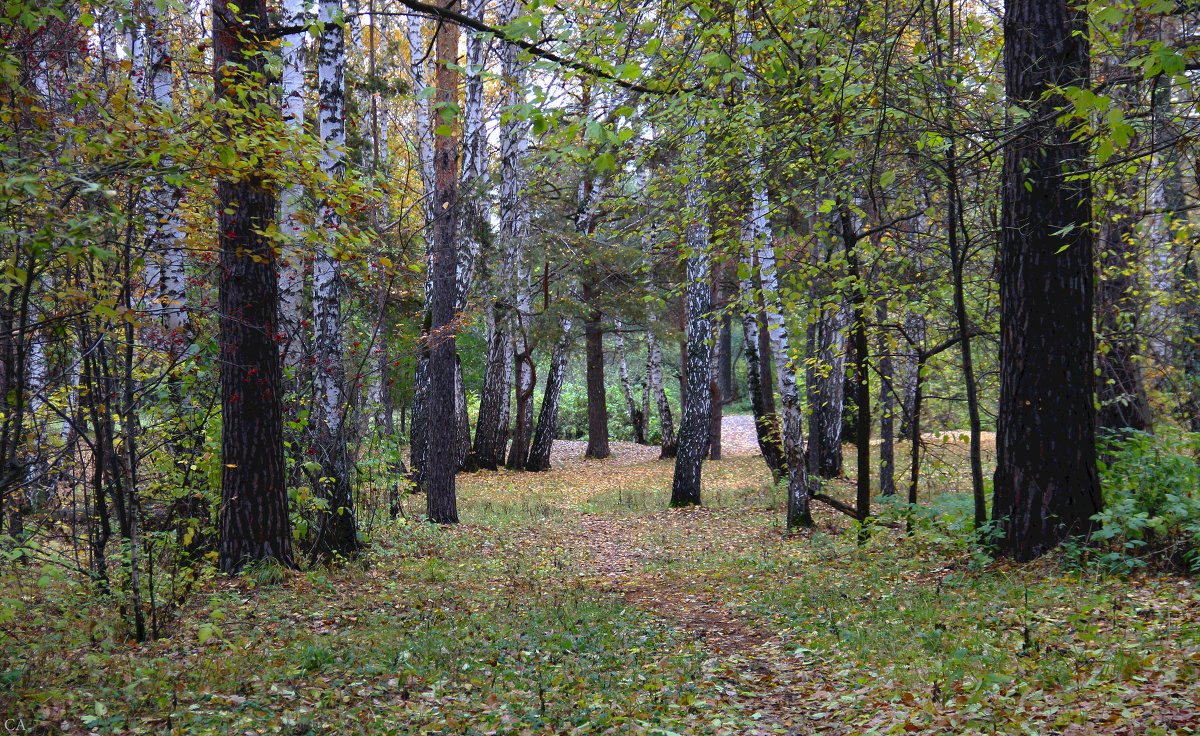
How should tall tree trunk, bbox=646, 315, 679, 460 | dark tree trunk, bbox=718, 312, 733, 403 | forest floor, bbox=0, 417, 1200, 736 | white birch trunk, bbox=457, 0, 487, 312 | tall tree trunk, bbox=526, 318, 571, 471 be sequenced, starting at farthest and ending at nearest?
1. dark tree trunk, bbox=718, 312, 733, 403
2. tall tree trunk, bbox=646, 315, 679, 460
3. tall tree trunk, bbox=526, 318, 571, 471
4. white birch trunk, bbox=457, 0, 487, 312
5. forest floor, bbox=0, 417, 1200, 736

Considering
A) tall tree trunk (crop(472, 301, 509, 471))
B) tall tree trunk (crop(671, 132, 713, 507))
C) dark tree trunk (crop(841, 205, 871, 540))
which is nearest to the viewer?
dark tree trunk (crop(841, 205, 871, 540))

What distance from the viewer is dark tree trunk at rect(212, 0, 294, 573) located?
21.3 feet

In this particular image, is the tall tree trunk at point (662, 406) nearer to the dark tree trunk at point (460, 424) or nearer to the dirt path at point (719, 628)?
the dark tree trunk at point (460, 424)

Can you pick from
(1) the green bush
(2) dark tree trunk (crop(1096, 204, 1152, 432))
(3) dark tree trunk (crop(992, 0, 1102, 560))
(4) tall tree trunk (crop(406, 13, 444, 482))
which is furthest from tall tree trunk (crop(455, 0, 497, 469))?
(1) the green bush

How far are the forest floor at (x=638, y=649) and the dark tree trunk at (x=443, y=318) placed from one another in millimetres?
2661

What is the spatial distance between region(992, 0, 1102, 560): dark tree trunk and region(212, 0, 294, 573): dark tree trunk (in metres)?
6.62

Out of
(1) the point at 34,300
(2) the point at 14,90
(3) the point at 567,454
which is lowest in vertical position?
(3) the point at 567,454

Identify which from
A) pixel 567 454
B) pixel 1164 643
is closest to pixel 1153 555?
pixel 1164 643

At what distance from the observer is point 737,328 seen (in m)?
39.1

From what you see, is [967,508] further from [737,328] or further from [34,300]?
[737,328]

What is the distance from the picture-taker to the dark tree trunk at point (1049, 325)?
20.2ft

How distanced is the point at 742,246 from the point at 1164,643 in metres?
5.75

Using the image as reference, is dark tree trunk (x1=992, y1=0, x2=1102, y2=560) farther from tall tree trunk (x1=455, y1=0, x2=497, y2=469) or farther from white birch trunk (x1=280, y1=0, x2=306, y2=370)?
white birch trunk (x1=280, y1=0, x2=306, y2=370)

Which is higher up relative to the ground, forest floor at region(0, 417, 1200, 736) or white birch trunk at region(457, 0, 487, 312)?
white birch trunk at region(457, 0, 487, 312)
